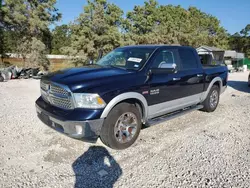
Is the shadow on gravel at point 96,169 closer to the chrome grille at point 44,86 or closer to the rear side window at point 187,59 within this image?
the chrome grille at point 44,86

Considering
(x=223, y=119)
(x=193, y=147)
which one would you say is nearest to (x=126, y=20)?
(x=223, y=119)

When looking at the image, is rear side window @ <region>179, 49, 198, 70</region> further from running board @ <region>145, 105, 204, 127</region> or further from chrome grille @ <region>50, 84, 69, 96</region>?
chrome grille @ <region>50, 84, 69, 96</region>

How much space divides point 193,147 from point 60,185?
7.67ft

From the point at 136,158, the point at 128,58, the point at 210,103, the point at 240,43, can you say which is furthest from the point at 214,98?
the point at 240,43

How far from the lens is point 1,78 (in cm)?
1134

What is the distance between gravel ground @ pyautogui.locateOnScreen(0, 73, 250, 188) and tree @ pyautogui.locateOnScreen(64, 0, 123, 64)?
1549cm

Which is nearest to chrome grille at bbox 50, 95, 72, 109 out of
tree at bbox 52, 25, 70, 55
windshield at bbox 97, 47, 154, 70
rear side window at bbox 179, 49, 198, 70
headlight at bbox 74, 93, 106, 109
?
headlight at bbox 74, 93, 106, 109

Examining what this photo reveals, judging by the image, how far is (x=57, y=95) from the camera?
3.29 metres

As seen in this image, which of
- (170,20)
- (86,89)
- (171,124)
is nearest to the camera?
(86,89)

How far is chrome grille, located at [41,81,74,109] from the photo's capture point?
10.2 feet

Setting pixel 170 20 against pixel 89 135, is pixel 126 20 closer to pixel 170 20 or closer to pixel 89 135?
pixel 170 20

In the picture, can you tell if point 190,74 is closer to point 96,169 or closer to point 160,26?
point 96,169

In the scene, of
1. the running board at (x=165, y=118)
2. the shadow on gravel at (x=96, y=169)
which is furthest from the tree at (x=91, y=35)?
the shadow on gravel at (x=96, y=169)

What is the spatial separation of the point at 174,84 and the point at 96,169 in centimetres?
234
